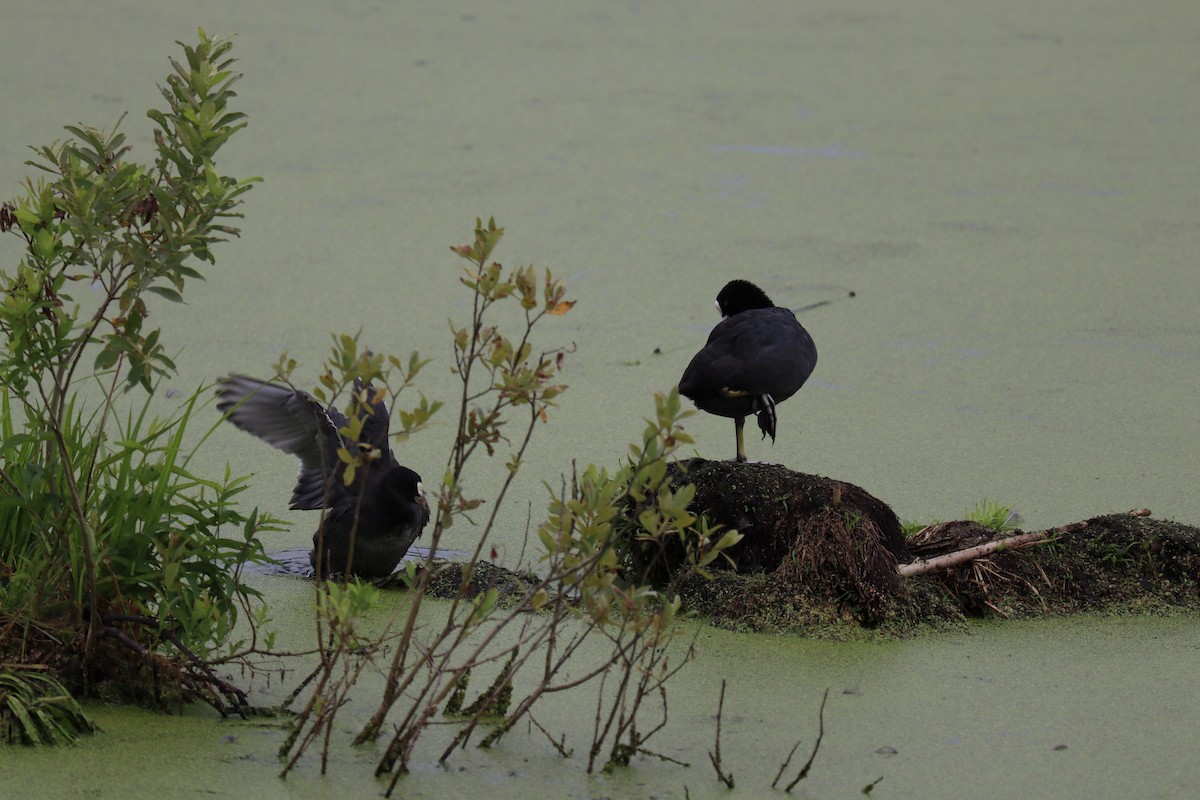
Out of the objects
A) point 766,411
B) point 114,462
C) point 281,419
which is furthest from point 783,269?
point 114,462

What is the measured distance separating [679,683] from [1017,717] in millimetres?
516

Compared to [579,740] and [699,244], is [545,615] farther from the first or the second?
[699,244]

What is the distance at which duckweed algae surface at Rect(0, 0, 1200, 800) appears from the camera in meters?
2.20

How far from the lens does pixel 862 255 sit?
4.79 metres

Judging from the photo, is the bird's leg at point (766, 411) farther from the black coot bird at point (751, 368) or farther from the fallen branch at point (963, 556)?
the fallen branch at point (963, 556)

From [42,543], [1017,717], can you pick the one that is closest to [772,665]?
[1017,717]

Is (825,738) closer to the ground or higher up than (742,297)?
closer to the ground

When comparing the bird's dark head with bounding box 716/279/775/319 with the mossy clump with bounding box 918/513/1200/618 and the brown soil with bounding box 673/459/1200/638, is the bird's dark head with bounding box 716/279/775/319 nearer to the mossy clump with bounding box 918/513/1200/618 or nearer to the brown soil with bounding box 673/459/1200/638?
the brown soil with bounding box 673/459/1200/638

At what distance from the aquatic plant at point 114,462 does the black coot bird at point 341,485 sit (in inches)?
26.2

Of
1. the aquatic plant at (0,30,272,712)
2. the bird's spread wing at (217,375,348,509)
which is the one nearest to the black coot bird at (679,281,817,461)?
the bird's spread wing at (217,375,348,509)

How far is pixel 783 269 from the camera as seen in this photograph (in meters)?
4.64

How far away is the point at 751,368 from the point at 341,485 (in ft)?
2.89

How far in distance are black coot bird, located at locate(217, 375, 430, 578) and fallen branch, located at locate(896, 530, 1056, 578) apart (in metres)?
0.95

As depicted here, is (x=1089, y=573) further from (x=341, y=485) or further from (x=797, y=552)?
(x=341, y=485)
